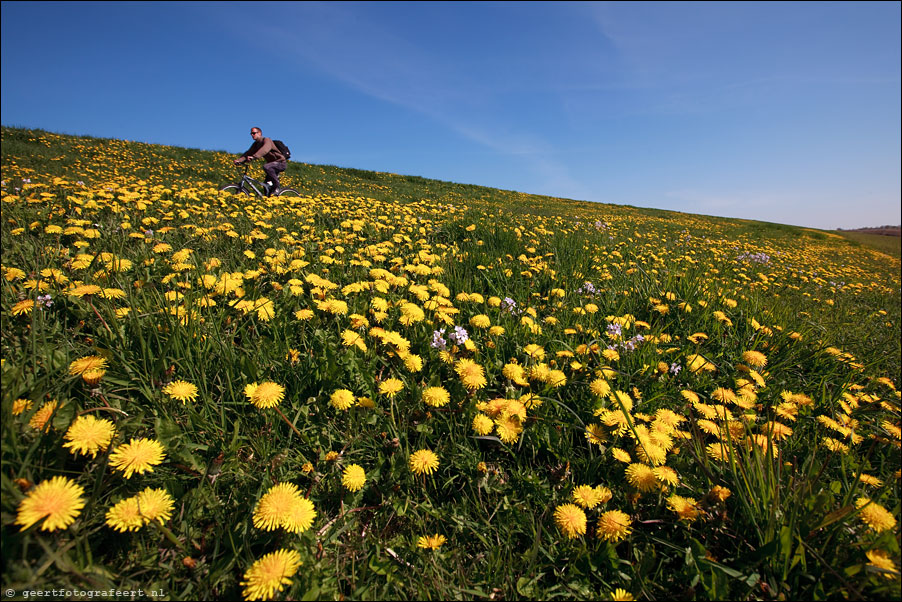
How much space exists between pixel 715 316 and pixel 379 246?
349 centimetres

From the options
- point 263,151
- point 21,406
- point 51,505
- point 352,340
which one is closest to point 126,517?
point 51,505

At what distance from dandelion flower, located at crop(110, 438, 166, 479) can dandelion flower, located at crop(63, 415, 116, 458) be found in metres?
0.06

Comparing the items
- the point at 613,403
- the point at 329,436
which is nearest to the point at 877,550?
the point at 613,403

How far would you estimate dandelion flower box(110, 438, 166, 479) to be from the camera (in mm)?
1262

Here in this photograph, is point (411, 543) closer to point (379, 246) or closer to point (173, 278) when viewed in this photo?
point (173, 278)

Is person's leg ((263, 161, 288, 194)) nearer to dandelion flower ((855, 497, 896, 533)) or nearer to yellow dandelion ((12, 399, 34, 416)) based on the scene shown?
yellow dandelion ((12, 399, 34, 416))

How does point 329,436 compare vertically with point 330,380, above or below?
below

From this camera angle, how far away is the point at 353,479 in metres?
1.47

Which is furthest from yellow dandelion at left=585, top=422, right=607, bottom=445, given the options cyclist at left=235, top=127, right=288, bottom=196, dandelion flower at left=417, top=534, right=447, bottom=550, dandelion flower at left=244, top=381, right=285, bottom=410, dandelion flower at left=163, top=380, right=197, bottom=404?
cyclist at left=235, top=127, right=288, bottom=196

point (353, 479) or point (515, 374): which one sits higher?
point (515, 374)

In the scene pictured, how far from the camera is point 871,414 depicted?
2.27m

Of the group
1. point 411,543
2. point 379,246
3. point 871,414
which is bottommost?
point 411,543

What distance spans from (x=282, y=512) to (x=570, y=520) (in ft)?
3.64

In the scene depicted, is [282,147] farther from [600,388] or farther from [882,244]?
[882,244]
